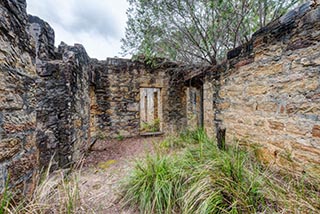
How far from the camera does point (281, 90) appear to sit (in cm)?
174

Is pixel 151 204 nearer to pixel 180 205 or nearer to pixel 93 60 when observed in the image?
pixel 180 205

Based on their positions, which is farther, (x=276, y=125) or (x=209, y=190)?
(x=276, y=125)

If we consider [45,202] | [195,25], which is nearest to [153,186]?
[45,202]

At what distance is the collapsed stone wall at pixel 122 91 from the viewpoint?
5.10 m

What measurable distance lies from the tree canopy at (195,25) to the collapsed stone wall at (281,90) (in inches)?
40.6

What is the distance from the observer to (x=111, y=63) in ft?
17.0

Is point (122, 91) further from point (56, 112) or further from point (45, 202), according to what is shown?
point (45, 202)

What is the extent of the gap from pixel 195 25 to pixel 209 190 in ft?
10.3

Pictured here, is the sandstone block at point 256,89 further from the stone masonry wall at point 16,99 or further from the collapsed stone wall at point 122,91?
the collapsed stone wall at point 122,91

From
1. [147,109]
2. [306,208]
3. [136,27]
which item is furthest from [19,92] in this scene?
[147,109]

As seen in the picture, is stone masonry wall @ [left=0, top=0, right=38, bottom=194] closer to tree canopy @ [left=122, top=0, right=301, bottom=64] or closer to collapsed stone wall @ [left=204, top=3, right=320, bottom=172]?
collapsed stone wall @ [left=204, top=3, right=320, bottom=172]

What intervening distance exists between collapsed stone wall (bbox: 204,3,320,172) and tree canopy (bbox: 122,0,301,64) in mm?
1032

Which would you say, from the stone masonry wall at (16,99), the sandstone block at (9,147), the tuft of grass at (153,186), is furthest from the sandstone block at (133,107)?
the sandstone block at (9,147)

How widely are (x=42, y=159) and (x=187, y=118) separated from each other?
Result: 14.6ft
